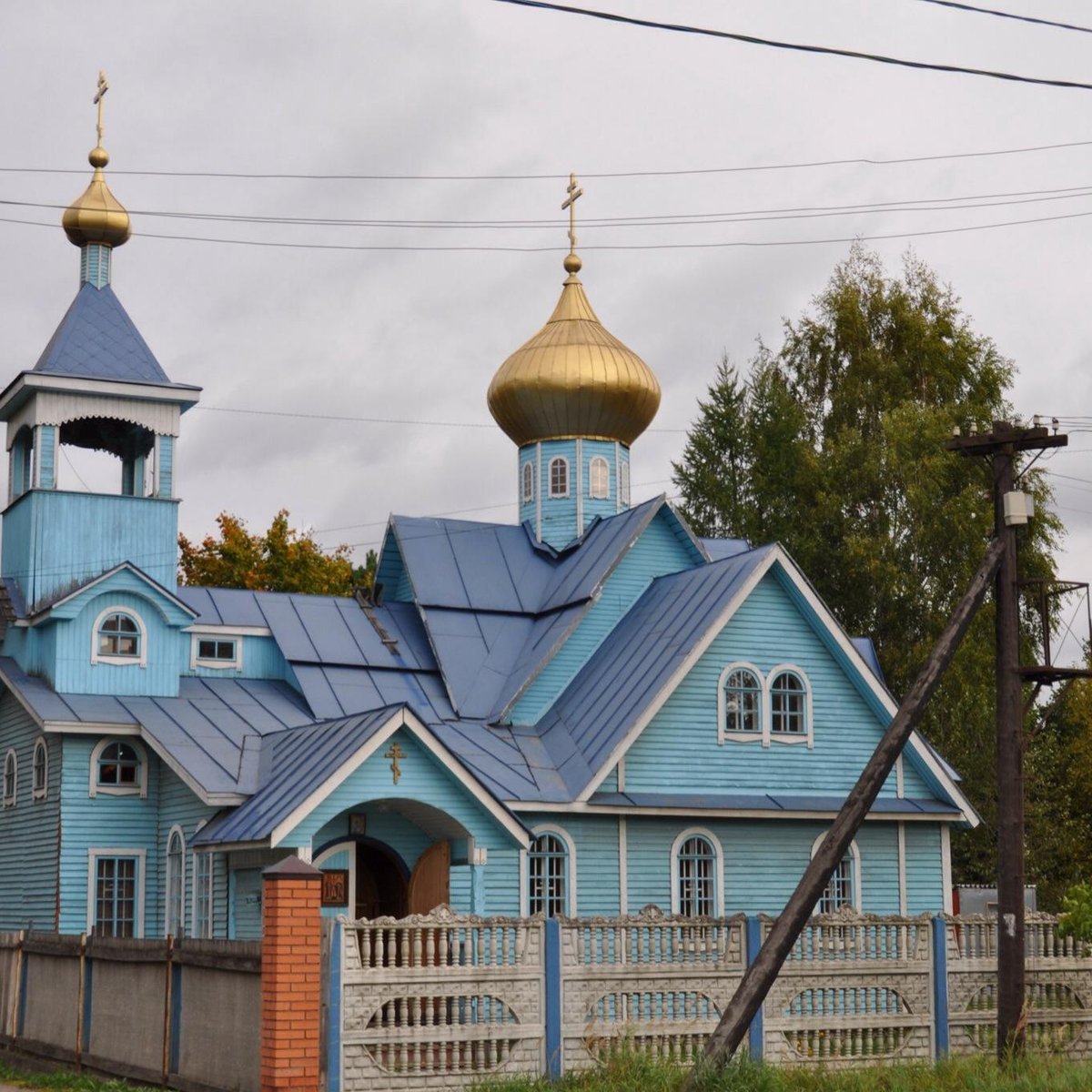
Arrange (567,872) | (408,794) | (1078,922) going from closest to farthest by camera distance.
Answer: (408,794), (1078,922), (567,872)

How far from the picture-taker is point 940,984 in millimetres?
15891

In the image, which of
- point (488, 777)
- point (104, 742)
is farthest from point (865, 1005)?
point (104, 742)

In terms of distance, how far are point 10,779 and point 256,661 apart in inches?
145

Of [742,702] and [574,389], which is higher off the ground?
[574,389]

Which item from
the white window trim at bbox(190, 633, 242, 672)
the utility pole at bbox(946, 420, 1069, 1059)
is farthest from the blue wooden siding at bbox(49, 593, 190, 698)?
the utility pole at bbox(946, 420, 1069, 1059)

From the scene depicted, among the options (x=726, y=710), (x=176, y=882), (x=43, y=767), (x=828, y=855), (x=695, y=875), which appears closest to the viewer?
(x=828, y=855)

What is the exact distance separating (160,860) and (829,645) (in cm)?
926

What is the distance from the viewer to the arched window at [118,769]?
2277 cm

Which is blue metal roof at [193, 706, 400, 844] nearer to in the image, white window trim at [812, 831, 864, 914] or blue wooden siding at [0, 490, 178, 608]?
blue wooden siding at [0, 490, 178, 608]

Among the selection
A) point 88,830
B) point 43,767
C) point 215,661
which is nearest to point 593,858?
point 215,661

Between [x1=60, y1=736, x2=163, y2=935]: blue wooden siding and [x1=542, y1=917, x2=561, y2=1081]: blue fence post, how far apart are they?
393 inches

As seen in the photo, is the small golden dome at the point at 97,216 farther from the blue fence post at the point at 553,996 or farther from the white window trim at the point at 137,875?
the blue fence post at the point at 553,996

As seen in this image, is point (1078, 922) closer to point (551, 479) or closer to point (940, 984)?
point (940, 984)

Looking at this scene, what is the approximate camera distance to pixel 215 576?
42812 millimetres
